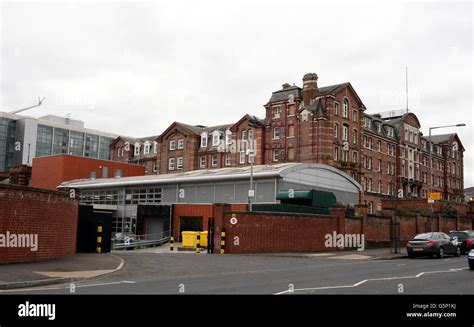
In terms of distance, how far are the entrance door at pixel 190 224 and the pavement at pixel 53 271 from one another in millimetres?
21029

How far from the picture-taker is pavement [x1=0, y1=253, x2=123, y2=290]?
13.5 meters

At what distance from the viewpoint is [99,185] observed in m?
49.8

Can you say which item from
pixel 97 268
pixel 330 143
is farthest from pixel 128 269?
pixel 330 143

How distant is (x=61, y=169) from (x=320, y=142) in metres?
29.6

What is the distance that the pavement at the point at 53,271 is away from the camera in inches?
532

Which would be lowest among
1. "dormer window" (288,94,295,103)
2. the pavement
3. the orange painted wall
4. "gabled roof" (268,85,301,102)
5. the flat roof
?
the pavement

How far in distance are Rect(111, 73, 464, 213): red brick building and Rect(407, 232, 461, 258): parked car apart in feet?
80.8

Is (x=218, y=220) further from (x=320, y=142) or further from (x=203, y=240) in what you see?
(x=320, y=142)

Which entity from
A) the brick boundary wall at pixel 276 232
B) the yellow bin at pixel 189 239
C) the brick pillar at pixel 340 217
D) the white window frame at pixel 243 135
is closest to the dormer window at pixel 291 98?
the white window frame at pixel 243 135

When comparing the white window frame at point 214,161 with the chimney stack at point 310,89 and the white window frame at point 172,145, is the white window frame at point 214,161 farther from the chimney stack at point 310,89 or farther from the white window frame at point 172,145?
the chimney stack at point 310,89

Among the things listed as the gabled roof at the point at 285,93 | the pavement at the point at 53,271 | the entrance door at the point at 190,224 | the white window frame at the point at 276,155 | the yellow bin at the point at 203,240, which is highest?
the gabled roof at the point at 285,93

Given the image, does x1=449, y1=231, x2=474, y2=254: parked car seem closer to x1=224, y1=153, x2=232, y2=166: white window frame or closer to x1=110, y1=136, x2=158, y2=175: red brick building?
x1=224, y1=153, x2=232, y2=166: white window frame

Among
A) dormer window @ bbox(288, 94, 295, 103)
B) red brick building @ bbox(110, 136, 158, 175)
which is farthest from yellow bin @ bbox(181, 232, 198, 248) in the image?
red brick building @ bbox(110, 136, 158, 175)
